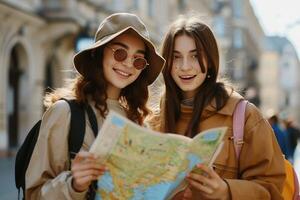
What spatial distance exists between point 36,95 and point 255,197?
1539cm

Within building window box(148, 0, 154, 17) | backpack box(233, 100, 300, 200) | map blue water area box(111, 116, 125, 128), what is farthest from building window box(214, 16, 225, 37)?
map blue water area box(111, 116, 125, 128)

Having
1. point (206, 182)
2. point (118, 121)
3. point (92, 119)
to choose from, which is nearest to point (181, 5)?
point (92, 119)

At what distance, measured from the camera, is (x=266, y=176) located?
2623 millimetres

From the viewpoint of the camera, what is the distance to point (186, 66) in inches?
112

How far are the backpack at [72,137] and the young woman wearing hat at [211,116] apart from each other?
0.52m

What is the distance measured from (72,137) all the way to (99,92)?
0.31 metres

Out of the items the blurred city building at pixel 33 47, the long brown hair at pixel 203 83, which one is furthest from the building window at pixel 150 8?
the long brown hair at pixel 203 83

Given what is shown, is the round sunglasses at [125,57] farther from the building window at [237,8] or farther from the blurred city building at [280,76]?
the blurred city building at [280,76]

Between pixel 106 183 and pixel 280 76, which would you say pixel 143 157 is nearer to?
pixel 106 183

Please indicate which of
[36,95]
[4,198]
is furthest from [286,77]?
[4,198]

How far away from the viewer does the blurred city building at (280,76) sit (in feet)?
332

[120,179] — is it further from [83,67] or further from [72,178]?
[83,67]

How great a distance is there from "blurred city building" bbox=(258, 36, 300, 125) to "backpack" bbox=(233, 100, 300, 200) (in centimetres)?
9648

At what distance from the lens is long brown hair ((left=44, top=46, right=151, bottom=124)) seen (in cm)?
257
